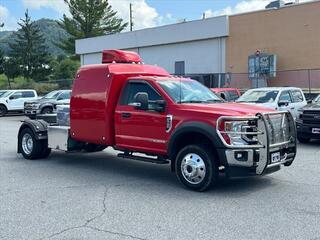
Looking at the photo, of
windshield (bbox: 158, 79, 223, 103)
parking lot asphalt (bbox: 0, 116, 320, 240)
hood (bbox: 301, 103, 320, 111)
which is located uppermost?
windshield (bbox: 158, 79, 223, 103)

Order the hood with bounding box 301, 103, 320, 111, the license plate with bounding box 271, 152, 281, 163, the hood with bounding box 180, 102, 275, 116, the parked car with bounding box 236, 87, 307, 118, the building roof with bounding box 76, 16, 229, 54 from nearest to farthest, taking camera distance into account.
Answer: the hood with bounding box 180, 102, 275, 116 → the license plate with bounding box 271, 152, 281, 163 → the hood with bounding box 301, 103, 320, 111 → the parked car with bounding box 236, 87, 307, 118 → the building roof with bounding box 76, 16, 229, 54

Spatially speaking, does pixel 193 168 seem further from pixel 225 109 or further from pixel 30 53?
pixel 30 53

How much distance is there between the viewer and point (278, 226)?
19.1 feet

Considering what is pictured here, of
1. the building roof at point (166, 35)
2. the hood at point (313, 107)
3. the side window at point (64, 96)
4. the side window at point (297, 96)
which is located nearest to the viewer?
the hood at point (313, 107)

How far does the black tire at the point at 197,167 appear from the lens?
25.2 ft

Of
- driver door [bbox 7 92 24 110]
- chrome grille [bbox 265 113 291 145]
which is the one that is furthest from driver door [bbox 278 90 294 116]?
driver door [bbox 7 92 24 110]

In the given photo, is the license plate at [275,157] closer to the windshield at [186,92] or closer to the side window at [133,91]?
the windshield at [186,92]

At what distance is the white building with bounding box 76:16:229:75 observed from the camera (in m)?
33.0

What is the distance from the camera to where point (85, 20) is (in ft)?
206

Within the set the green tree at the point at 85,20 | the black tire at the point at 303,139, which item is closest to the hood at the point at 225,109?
the black tire at the point at 303,139

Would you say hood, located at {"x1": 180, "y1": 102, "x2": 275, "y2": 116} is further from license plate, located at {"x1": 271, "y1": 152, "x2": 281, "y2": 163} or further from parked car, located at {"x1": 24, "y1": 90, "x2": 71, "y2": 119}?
parked car, located at {"x1": 24, "y1": 90, "x2": 71, "y2": 119}

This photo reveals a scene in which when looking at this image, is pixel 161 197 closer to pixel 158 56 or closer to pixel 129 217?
pixel 129 217

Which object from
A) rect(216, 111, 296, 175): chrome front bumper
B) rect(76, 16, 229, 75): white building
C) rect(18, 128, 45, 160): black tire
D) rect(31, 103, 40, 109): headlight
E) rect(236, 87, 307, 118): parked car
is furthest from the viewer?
rect(76, 16, 229, 75): white building

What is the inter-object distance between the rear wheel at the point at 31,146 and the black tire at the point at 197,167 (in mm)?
4351
